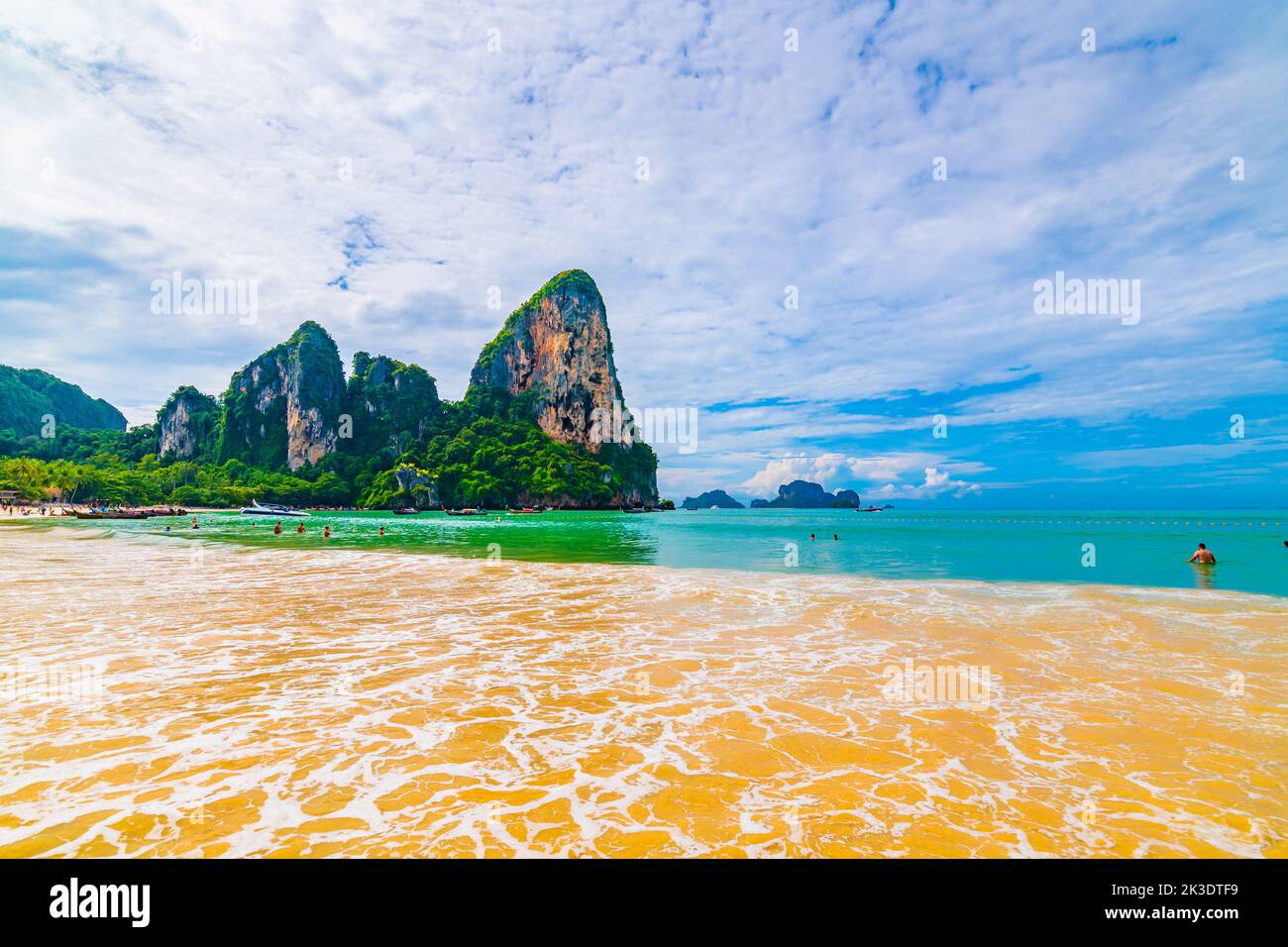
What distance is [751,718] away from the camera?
307 inches

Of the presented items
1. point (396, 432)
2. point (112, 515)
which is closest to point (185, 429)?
point (396, 432)

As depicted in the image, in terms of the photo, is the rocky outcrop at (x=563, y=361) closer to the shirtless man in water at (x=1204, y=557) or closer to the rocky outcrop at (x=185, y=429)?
the rocky outcrop at (x=185, y=429)

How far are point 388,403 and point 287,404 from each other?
95.0 ft

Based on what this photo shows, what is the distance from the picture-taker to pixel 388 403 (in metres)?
189

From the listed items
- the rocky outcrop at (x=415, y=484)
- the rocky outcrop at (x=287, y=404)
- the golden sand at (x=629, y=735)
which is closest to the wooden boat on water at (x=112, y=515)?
the rocky outcrop at (x=415, y=484)

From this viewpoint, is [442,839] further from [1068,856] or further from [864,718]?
[864,718]

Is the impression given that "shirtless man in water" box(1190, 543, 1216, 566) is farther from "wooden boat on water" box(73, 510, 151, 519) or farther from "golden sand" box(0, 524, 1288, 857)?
"wooden boat on water" box(73, 510, 151, 519)

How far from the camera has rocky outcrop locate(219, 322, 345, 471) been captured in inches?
6895

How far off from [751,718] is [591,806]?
10.3 feet

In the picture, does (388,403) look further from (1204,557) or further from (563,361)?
(1204,557)

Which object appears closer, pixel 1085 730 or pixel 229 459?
pixel 1085 730

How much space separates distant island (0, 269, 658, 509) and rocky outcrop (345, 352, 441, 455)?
363 mm

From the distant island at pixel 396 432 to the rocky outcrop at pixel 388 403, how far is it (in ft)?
1.19

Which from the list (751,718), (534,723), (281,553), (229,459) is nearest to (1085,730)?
(751,718)
